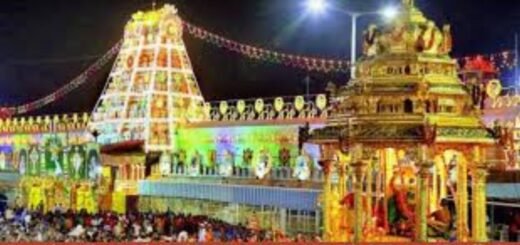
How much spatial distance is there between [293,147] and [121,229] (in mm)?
5045

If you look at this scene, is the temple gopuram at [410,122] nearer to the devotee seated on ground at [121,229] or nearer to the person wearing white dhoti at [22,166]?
the devotee seated on ground at [121,229]

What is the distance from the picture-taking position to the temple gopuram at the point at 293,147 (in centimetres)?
698

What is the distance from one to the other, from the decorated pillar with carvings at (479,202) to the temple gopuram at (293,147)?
0.01 meters

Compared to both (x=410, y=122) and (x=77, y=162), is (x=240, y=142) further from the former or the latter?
(x=410, y=122)

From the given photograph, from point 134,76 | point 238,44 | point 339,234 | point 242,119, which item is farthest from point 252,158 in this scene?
A: point 339,234

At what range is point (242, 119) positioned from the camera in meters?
19.5

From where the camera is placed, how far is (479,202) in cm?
701

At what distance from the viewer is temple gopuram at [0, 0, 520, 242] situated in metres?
6.98

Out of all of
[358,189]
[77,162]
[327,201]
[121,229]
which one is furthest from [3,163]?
[358,189]

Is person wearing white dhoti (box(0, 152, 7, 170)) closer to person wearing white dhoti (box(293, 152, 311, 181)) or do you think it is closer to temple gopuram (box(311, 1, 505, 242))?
person wearing white dhoti (box(293, 152, 311, 181))

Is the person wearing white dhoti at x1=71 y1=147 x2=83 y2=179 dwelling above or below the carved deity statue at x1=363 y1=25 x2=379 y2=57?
below

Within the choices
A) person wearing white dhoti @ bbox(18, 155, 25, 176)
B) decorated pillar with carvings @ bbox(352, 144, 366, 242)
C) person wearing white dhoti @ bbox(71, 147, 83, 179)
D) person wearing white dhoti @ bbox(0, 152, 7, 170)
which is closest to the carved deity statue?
decorated pillar with carvings @ bbox(352, 144, 366, 242)

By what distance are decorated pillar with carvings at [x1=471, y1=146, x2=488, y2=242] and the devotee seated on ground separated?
4.80 metres

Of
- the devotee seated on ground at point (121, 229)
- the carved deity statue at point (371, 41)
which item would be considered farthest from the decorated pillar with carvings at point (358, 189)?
the devotee seated on ground at point (121, 229)
